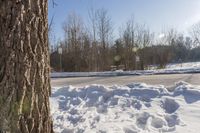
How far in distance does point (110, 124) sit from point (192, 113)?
59.3 inches

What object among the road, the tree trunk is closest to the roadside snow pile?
the tree trunk

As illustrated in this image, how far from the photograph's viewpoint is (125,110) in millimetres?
5480

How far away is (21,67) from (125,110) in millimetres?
3246

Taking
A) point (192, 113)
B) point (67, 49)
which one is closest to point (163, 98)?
point (192, 113)

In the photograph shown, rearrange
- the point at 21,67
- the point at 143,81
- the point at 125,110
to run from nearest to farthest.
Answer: the point at 21,67 → the point at 125,110 → the point at 143,81

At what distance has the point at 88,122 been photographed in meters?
4.69

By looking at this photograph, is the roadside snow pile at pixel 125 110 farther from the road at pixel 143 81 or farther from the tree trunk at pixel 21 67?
the road at pixel 143 81

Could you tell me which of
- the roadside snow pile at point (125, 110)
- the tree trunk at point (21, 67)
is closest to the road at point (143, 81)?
the roadside snow pile at point (125, 110)

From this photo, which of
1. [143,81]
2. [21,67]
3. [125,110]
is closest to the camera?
[21,67]

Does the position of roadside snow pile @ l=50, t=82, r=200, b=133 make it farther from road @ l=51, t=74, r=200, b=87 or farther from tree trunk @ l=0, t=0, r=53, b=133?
road @ l=51, t=74, r=200, b=87

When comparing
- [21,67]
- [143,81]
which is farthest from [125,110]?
[143,81]

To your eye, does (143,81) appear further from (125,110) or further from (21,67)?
(21,67)

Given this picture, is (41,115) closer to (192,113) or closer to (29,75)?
(29,75)

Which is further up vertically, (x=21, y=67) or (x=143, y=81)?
(x=21, y=67)
